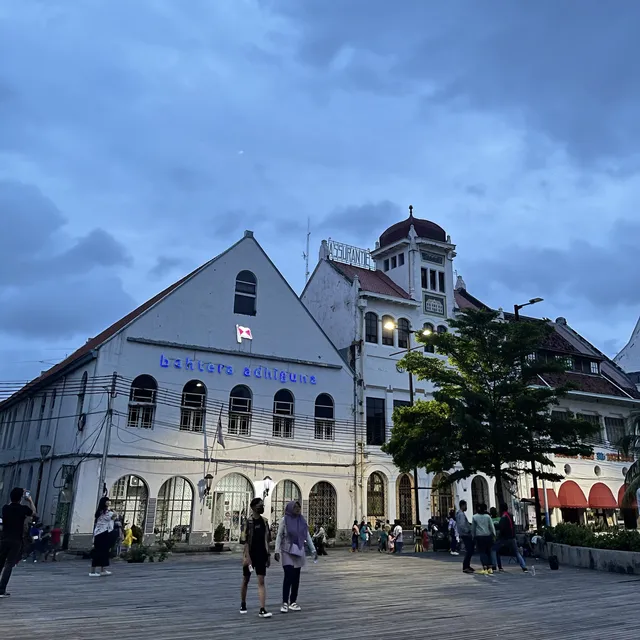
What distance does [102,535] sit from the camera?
601 inches

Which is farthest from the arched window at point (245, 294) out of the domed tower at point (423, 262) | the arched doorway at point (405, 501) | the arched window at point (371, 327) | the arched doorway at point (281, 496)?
the arched doorway at point (405, 501)

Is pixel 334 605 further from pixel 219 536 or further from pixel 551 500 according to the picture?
pixel 551 500

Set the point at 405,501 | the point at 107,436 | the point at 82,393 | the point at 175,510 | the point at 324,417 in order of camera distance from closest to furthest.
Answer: the point at 107,436, the point at 175,510, the point at 82,393, the point at 324,417, the point at 405,501

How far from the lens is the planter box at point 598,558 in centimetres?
1675

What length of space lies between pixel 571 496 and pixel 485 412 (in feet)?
57.2

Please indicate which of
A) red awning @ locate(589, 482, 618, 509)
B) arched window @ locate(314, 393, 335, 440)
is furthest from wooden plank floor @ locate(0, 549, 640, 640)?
red awning @ locate(589, 482, 618, 509)

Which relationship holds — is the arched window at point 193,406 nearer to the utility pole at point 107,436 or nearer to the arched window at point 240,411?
the arched window at point 240,411

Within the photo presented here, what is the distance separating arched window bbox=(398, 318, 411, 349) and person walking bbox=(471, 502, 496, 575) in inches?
811

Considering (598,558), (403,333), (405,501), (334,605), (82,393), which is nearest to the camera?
(334,605)

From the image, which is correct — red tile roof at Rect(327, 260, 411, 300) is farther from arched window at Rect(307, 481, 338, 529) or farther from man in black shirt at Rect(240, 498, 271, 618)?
man in black shirt at Rect(240, 498, 271, 618)

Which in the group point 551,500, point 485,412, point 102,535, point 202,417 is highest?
point 202,417

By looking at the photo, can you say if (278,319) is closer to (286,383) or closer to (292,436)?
(286,383)

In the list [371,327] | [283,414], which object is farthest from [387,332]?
[283,414]

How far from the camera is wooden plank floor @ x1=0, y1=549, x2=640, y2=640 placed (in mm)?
8375
